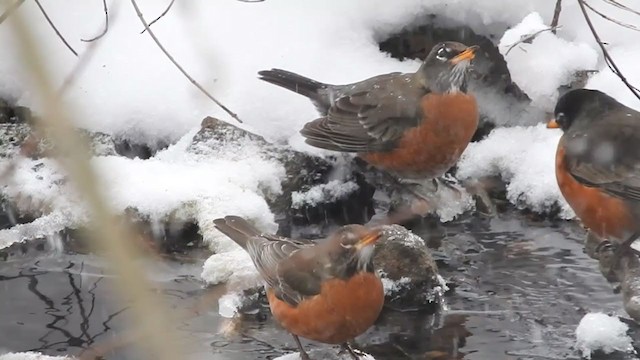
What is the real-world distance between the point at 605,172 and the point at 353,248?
1442 millimetres

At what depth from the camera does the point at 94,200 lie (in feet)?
2.44

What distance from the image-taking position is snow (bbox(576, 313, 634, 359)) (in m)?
4.26

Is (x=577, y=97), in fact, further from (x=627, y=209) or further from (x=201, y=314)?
(x=201, y=314)

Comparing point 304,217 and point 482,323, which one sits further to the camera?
point 304,217

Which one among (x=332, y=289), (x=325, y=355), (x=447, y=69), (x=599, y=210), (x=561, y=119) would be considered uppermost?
(x=447, y=69)

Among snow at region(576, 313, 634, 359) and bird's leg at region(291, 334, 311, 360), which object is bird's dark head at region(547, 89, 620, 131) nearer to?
snow at region(576, 313, 634, 359)

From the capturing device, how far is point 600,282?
4.99m

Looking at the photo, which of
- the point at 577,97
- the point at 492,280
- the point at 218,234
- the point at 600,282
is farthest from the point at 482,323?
the point at 218,234

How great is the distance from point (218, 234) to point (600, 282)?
2.14 metres

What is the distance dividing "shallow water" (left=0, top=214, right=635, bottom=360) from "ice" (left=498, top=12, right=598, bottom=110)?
143cm

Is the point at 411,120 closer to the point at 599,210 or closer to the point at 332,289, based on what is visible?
the point at 599,210

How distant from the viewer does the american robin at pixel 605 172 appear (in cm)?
443

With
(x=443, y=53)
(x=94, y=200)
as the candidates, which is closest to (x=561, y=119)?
(x=443, y=53)

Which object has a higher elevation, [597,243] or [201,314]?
[597,243]
